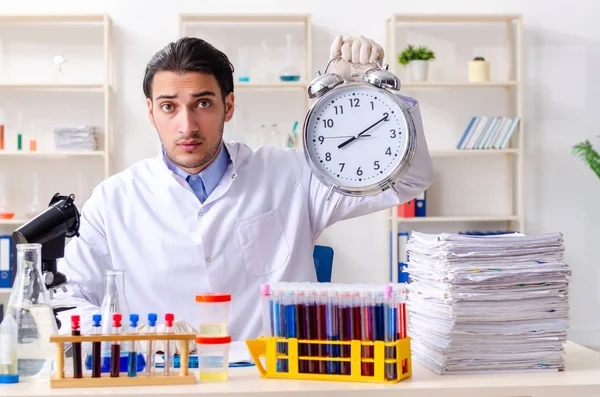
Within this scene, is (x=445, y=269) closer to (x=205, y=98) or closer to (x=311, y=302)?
(x=311, y=302)

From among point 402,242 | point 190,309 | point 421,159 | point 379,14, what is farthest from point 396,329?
point 379,14

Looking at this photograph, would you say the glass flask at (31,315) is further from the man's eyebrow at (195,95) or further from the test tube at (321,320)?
the man's eyebrow at (195,95)

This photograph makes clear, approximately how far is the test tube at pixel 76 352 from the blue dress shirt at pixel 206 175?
89 centimetres

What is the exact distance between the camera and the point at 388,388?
1356mm

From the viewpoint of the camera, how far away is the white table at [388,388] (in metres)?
1.33

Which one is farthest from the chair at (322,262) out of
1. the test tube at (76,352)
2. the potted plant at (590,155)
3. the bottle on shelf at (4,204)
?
the bottle on shelf at (4,204)

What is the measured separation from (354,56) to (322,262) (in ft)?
3.20

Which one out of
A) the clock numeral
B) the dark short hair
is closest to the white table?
the clock numeral

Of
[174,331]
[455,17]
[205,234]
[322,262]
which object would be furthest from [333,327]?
[455,17]

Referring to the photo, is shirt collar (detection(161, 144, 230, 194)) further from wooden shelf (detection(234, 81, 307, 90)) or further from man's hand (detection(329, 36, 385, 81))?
wooden shelf (detection(234, 81, 307, 90))

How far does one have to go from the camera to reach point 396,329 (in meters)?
1.42

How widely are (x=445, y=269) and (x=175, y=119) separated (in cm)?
84

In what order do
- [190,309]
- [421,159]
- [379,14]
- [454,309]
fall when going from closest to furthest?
[454,309], [421,159], [190,309], [379,14]

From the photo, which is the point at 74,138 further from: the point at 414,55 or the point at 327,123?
the point at 327,123
